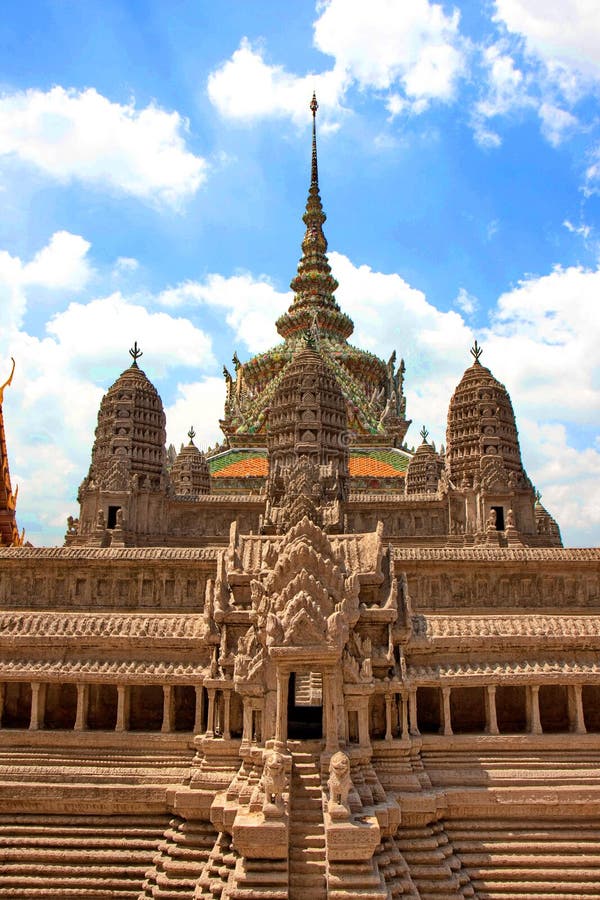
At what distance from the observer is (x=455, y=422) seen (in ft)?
158

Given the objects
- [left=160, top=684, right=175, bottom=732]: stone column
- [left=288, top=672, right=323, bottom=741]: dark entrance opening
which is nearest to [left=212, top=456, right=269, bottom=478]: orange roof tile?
[left=288, top=672, right=323, bottom=741]: dark entrance opening

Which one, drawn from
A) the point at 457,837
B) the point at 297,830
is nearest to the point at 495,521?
the point at 457,837

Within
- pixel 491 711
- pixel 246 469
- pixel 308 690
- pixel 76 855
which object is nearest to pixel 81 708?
pixel 76 855

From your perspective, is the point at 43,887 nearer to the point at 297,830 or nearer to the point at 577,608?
the point at 297,830

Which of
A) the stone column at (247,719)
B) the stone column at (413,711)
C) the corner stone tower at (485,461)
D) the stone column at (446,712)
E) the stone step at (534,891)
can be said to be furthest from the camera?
the corner stone tower at (485,461)

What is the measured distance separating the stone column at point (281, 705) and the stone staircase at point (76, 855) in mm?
3559

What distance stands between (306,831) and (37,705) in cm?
840

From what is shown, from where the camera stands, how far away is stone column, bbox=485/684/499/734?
18.7 meters

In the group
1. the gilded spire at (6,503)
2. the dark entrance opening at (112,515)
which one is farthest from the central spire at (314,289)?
the dark entrance opening at (112,515)

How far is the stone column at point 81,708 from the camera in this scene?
18828mm

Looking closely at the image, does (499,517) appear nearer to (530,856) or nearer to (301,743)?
(530,856)

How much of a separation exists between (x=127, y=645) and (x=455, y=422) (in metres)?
33.0

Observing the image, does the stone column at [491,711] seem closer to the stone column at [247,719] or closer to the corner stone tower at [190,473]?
the stone column at [247,719]

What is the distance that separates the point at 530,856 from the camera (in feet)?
52.2
